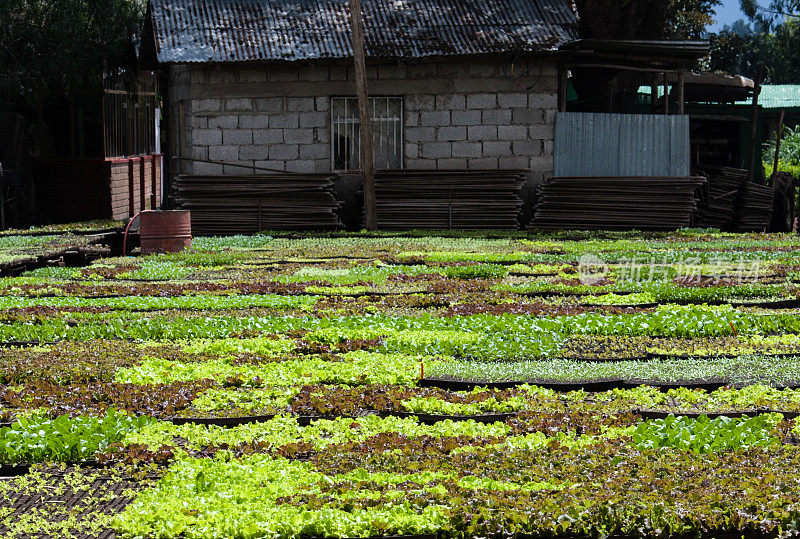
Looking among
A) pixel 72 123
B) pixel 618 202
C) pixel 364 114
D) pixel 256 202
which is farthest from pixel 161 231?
pixel 618 202

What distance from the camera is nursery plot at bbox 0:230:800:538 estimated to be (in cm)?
479

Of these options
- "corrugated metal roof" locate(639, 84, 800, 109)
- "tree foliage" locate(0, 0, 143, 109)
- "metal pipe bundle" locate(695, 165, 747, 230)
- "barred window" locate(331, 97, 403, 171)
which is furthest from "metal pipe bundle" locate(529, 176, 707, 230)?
"corrugated metal roof" locate(639, 84, 800, 109)

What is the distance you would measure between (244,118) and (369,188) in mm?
3309

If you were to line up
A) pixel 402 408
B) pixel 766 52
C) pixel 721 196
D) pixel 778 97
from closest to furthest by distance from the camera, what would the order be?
pixel 402 408
pixel 721 196
pixel 778 97
pixel 766 52

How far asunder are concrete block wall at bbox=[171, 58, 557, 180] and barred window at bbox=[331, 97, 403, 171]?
0.26 meters

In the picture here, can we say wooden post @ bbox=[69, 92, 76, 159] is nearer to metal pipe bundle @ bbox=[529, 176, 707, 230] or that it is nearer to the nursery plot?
metal pipe bundle @ bbox=[529, 176, 707, 230]

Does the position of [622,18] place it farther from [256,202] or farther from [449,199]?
[256,202]

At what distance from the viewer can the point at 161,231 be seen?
18141 millimetres

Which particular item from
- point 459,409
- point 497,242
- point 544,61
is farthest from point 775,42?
point 459,409

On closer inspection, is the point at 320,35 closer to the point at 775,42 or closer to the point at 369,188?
the point at 369,188

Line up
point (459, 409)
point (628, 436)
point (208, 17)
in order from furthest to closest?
point (208, 17)
point (459, 409)
point (628, 436)

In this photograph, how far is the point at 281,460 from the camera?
5.61 metres

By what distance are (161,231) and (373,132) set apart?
6.78 meters

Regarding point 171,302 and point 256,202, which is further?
point 256,202
